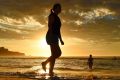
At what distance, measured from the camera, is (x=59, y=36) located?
11.0 meters

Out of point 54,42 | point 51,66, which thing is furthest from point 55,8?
point 51,66

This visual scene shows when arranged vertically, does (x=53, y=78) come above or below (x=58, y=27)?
below

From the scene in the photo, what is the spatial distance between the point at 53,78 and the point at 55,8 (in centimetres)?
247

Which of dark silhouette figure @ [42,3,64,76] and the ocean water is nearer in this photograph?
dark silhouette figure @ [42,3,64,76]

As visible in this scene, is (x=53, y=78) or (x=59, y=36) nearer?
(x=59, y=36)

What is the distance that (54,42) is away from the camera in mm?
10867

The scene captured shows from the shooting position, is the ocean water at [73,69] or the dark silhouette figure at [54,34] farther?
the ocean water at [73,69]

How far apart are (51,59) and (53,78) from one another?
1078 millimetres

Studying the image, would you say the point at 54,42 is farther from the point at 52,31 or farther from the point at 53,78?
the point at 53,78

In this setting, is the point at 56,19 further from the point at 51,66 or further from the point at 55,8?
the point at 51,66

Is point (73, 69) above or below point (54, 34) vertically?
above

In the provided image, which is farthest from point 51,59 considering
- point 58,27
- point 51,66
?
point 58,27

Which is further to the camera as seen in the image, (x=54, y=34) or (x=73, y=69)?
(x=73, y=69)

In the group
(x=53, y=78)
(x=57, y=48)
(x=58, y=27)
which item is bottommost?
(x=53, y=78)
